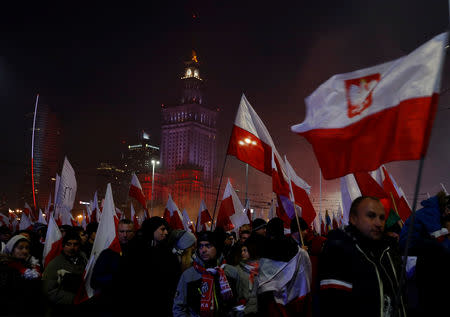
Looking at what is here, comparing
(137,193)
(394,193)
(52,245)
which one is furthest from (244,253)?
(137,193)

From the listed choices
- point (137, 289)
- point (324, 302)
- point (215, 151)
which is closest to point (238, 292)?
point (137, 289)

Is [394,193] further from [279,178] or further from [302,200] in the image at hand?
[279,178]

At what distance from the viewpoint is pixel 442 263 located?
326 centimetres

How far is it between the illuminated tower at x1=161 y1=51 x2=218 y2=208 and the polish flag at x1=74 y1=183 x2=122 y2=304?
3618 inches

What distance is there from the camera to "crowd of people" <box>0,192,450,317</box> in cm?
295

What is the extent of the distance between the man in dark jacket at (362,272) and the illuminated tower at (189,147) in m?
94.9

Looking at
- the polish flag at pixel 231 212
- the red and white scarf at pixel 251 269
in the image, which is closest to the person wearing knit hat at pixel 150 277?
the red and white scarf at pixel 251 269

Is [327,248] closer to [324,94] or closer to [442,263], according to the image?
[442,263]

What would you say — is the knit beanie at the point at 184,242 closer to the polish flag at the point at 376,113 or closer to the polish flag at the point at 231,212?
the polish flag at the point at 376,113

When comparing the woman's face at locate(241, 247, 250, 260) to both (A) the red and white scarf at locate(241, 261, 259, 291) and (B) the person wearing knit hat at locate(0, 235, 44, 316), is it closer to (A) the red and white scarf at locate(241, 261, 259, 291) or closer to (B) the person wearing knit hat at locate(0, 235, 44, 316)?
(A) the red and white scarf at locate(241, 261, 259, 291)

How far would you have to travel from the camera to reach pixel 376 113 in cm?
341

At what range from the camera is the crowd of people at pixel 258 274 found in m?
2.95

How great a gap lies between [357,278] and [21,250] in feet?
16.9

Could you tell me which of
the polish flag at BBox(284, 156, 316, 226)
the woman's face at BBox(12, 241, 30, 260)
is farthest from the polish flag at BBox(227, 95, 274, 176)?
the woman's face at BBox(12, 241, 30, 260)
